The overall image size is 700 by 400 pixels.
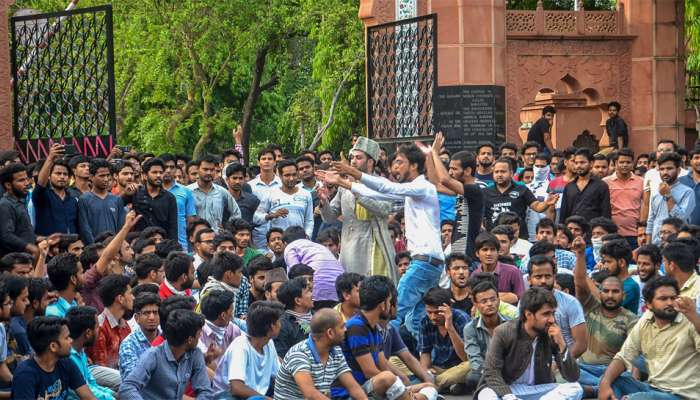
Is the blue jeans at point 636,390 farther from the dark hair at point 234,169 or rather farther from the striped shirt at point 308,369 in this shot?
the dark hair at point 234,169

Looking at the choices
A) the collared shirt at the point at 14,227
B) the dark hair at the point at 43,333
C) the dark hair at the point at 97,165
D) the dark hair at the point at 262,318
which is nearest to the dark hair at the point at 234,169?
the dark hair at the point at 97,165

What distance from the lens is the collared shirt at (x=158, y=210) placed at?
44.5 ft

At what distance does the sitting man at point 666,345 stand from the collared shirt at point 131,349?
336cm

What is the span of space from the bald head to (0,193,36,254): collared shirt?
3.59m

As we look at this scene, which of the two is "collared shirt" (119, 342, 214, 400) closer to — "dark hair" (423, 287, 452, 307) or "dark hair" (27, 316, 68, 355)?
"dark hair" (27, 316, 68, 355)

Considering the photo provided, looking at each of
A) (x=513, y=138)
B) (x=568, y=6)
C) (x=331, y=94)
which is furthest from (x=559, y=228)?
(x=568, y=6)

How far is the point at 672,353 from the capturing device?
1005 cm

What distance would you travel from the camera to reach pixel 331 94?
1176 inches

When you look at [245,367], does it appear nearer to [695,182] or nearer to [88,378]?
[88,378]

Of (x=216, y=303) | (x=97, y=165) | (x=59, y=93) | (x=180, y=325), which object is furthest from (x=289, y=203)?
(x=180, y=325)

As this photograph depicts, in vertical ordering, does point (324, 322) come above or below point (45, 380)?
above

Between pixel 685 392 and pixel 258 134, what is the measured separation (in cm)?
3004

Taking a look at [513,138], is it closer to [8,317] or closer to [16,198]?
[16,198]

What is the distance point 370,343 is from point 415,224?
6.58 ft
